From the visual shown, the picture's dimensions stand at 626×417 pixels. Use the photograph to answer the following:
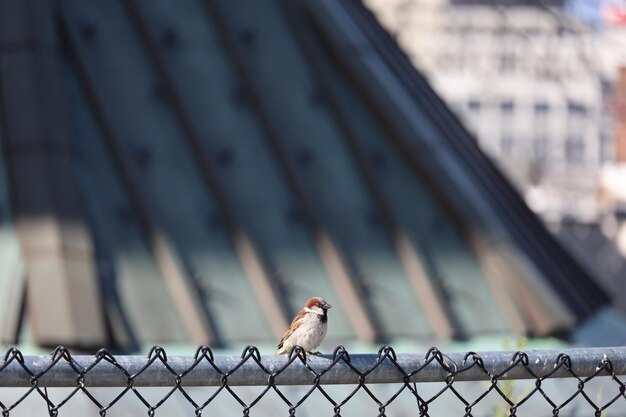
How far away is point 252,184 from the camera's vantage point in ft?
35.3

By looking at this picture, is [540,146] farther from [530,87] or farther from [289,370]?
[289,370]

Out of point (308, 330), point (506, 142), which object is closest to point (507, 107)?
point (506, 142)

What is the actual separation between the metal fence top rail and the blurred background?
601 cm

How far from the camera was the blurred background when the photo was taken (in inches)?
392

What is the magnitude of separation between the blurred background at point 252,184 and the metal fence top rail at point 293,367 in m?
6.01

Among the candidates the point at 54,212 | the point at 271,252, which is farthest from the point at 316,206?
the point at 54,212

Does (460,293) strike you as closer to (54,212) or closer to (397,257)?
(397,257)

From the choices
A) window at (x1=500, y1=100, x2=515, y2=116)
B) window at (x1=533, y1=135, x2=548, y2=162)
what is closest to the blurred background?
window at (x1=533, y1=135, x2=548, y2=162)

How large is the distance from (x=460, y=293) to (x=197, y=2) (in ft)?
10.6

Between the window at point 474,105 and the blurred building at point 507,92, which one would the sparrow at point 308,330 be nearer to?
the blurred building at point 507,92

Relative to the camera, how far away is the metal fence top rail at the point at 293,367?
11.5 feet

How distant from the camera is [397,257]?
35.6 feet

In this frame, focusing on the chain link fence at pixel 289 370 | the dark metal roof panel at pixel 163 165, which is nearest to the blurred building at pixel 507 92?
the dark metal roof panel at pixel 163 165

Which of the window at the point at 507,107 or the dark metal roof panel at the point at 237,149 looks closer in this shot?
the dark metal roof panel at the point at 237,149
